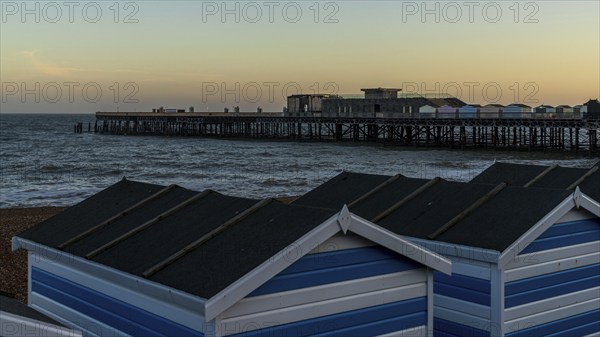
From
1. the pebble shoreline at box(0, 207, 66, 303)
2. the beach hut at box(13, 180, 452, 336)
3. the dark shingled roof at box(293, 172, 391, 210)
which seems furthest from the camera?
the pebble shoreline at box(0, 207, 66, 303)

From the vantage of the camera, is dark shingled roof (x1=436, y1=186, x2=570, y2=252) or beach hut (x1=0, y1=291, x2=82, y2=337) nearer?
beach hut (x1=0, y1=291, x2=82, y2=337)

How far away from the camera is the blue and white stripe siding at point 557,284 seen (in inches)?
298

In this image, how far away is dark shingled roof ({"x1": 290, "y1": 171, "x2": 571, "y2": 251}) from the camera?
7.71 m

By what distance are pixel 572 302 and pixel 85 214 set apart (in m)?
5.85

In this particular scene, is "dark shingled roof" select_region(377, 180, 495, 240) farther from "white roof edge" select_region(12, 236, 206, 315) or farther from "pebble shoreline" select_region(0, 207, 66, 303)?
"pebble shoreline" select_region(0, 207, 66, 303)

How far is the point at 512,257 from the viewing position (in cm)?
732

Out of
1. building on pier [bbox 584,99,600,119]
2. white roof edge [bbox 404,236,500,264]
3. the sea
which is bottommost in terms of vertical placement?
the sea

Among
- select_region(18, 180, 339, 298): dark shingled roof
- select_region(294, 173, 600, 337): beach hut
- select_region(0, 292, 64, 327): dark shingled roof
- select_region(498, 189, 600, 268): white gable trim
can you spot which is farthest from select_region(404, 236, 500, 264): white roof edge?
select_region(0, 292, 64, 327): dark shingled roof

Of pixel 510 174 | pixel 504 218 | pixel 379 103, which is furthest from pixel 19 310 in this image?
pixel 379 103

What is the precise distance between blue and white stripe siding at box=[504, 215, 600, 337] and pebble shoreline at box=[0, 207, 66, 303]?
9479 millimetres

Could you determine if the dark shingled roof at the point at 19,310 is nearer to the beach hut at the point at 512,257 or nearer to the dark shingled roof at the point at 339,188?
the beach hut at the point at 512,257

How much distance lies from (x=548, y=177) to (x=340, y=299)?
6148 mm

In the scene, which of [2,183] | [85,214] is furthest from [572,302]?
[2,183]

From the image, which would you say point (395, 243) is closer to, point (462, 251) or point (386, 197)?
point (462, 251)
